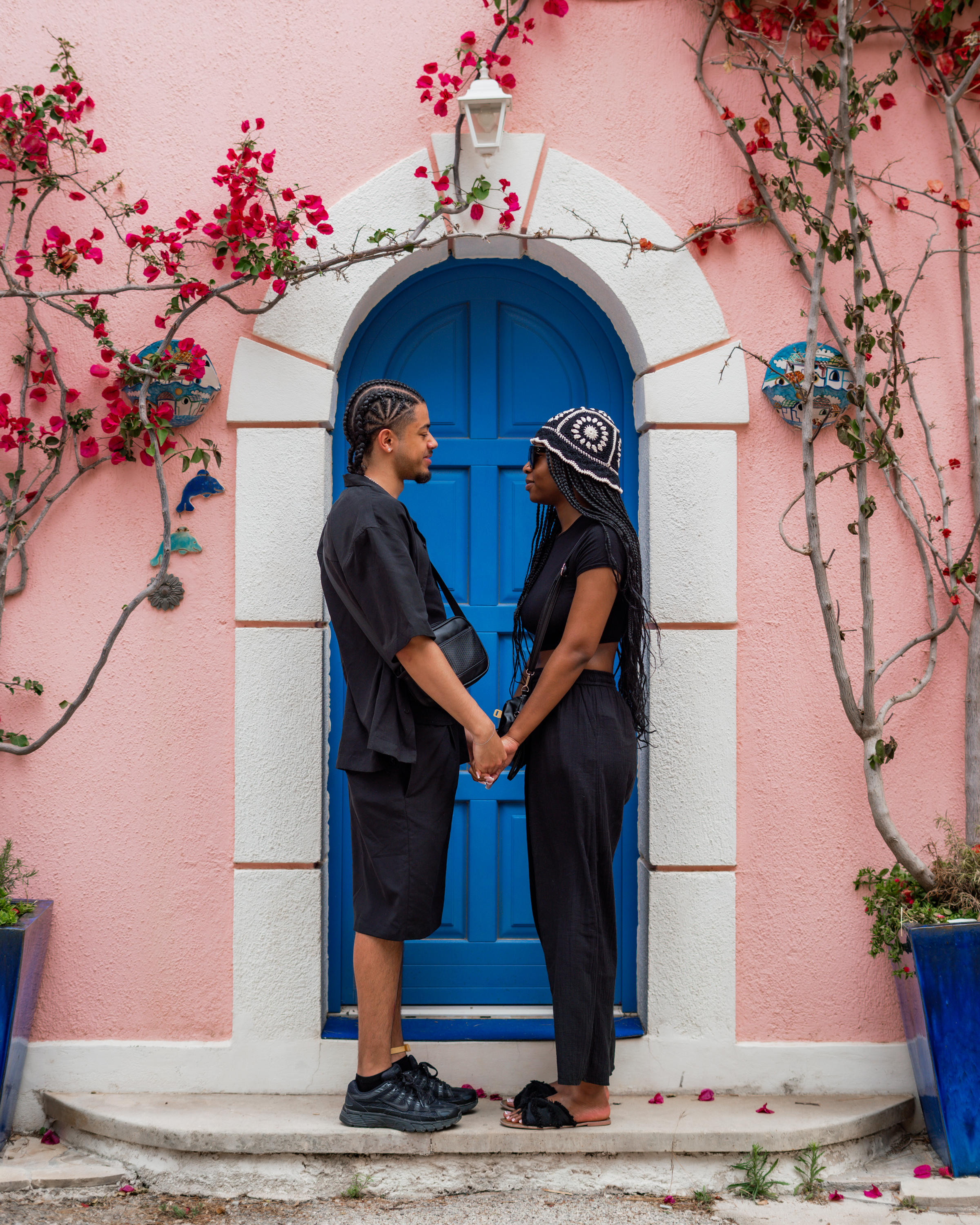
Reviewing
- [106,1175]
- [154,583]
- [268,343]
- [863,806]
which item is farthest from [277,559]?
[863,806]

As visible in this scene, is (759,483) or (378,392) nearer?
(378,392)

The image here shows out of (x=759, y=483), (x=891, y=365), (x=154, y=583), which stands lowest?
(x=154, y=583)

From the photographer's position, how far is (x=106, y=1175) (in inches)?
103

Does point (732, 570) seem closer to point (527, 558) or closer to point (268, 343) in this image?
point (527, 558)

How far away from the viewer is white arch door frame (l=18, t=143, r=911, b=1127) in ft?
9.72

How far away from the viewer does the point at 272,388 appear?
3.01 meters

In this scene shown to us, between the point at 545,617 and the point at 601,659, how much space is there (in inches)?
7.7

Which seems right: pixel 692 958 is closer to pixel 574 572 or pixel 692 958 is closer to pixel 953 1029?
pixel 953 1029

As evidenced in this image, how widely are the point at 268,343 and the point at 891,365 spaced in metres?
1.95

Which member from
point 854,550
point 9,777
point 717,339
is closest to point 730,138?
point 717,339

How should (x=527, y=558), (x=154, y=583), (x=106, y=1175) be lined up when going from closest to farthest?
(x=106, y=1175)
(x=154, y=583)
(x=527, y=558)

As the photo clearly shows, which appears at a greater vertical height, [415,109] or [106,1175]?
[415,109]

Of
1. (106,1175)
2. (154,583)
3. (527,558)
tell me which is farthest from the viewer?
(527,558)

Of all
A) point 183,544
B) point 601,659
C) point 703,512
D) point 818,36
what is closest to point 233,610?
point 183,544
